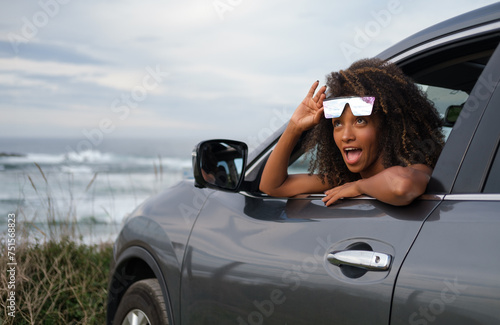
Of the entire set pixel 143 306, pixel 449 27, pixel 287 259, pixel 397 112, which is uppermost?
pixel 449 27

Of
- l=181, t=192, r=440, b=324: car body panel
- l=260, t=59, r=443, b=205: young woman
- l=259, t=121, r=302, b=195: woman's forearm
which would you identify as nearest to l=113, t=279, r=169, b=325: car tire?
l=181, t=192, r=440, b=324: car body panel

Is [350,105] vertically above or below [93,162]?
below

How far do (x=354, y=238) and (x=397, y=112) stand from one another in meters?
0.55

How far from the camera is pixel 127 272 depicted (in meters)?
3.26

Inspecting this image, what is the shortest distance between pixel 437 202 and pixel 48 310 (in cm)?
383

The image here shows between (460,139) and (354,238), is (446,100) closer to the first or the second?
(460,139)

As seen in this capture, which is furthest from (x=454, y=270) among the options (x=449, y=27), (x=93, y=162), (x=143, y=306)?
(x=93, y=162)

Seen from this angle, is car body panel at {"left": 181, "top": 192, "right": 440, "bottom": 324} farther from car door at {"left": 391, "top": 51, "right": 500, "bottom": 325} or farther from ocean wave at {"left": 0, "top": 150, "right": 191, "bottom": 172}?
ocean wave at {"left": 0, "top": 150, "right": 191, "bottom": 172}

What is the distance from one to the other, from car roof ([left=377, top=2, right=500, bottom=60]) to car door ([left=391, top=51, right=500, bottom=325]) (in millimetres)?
161

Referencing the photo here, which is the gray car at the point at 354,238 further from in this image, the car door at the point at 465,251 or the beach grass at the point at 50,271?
the beach grass at the point at 50,271

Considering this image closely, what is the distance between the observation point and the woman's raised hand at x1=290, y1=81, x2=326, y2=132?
231 cm

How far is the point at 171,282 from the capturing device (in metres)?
2.69

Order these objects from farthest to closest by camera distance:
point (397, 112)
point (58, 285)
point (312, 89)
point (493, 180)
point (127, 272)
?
point (58, 285) → point (127, 272) → point (312, 89) → point (397, 112) → point (493, 180)

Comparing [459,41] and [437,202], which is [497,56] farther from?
[437,202]
